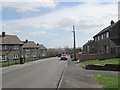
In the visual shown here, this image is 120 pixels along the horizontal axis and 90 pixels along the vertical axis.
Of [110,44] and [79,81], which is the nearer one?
[79,81]

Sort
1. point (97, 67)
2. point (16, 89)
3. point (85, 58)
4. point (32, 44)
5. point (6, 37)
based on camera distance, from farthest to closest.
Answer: point (32, 44)
point (6, 37)
point (85, 58)
point (97, 67)
point (16, 89)

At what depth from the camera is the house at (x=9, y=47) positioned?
258ft

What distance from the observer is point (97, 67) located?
32.4 m

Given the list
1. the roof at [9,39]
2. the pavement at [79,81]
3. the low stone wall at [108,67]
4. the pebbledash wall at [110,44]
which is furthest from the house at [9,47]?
the pavement at [79,81]

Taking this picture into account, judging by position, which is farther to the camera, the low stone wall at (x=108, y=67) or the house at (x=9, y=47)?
the house at (x=9, y=47)

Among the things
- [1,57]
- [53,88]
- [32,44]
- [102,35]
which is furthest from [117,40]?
[32,44]

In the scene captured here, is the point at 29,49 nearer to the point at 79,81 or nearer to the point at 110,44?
the point at 110,44

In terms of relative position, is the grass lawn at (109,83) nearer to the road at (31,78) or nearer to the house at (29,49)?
the road at (31,78)

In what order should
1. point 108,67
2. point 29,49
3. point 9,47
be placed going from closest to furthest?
point 108,67 < point 9,47 < point 29,49

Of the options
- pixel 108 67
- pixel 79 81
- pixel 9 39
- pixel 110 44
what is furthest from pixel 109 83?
pixel 9 39

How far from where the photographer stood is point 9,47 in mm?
81688

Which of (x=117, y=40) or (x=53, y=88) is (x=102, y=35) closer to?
(x=117, y=40)

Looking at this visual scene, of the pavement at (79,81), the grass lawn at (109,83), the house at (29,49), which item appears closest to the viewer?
the grass lawn at (109,83)

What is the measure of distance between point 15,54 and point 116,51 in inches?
1503
